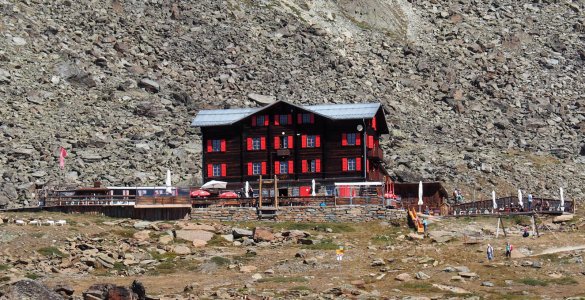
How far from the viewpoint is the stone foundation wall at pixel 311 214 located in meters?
88.1

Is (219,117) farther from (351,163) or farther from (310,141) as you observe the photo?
(351,163)

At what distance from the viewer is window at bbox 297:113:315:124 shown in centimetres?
10462

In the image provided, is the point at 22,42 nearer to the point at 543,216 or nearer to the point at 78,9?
the point at 78,9

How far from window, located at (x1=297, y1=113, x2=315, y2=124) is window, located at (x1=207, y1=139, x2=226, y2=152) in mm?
7117

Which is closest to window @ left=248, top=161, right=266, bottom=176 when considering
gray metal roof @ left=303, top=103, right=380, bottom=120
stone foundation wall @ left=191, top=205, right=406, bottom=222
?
gray metal roof @ left=303, top=103, right=380, bottom=120

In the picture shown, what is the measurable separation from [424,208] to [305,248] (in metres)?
19.3

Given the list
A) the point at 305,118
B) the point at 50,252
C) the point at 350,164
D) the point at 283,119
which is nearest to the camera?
the point at 50,252

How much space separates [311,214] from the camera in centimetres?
8869

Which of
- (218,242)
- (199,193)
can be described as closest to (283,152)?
(199,193)

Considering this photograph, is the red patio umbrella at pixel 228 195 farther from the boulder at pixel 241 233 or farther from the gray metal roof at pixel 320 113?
the gray metal roof at pixel 320 113

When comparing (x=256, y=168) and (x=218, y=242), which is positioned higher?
(x=256, y=168)

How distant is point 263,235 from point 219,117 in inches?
1111

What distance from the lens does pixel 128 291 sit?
58.2m

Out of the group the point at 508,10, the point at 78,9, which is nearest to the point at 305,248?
the point at 78,9
